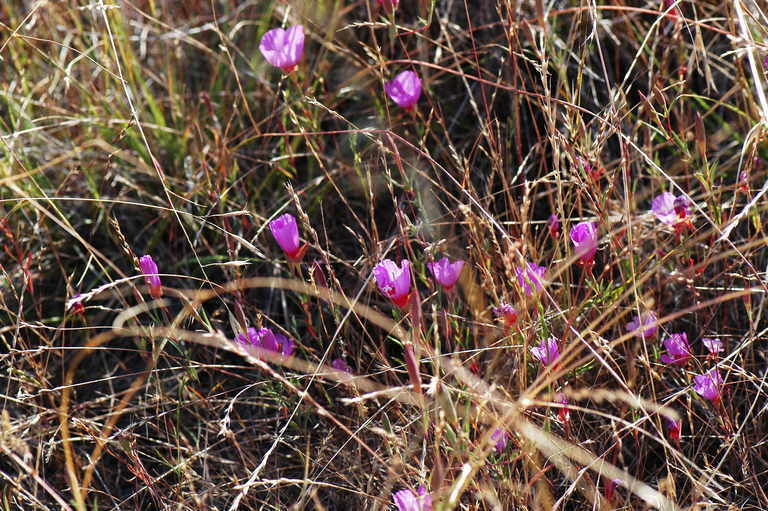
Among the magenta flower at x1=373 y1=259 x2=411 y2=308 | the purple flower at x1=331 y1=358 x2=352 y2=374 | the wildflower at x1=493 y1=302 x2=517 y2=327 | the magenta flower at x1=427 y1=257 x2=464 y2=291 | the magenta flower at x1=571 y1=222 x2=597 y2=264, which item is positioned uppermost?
the magenta flower at x1=571 y1=222 x2=597 y2=264

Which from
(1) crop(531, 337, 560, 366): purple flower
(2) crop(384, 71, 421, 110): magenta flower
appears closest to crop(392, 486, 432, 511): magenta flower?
(1) crop(531, 337, 560, 366): purple flower

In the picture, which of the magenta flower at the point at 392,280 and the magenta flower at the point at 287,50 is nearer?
the magenta flower at the point at 392,280

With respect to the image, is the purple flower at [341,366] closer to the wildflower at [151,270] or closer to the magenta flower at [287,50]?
the wildflower at [151,270]

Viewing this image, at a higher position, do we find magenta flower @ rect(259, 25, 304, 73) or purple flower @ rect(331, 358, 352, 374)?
magenta flower @ rect(259, 25, 304, 73)

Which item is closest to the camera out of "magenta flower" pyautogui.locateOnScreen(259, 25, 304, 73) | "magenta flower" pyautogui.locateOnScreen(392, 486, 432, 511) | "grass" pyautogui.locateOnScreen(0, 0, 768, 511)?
"magenta flower" pyautogui.locateOnScreen(392, 486, 432, 511)

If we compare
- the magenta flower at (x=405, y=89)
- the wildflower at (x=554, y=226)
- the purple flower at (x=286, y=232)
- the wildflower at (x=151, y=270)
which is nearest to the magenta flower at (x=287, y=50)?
the magenta flower at (x=405, y=89)

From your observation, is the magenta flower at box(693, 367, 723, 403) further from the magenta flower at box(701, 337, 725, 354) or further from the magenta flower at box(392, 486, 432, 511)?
the magenta flower at box(392, 486, 432, 511)

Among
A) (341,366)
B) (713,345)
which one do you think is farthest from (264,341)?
(713,345)
